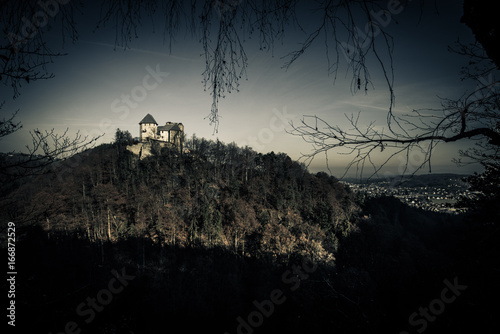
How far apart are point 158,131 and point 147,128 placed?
259cm

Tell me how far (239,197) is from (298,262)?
505 inches

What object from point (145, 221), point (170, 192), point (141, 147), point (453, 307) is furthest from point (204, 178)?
point (453, 307)

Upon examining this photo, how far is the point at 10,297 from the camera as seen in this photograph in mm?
5035

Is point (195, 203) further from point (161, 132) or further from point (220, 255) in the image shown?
point (161, 132)

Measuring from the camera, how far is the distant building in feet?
151

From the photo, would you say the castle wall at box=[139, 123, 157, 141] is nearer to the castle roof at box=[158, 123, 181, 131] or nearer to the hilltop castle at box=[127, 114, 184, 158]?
the hilltop castle at box=[127, 114, 184, 158]

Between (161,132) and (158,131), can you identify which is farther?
(161,132)

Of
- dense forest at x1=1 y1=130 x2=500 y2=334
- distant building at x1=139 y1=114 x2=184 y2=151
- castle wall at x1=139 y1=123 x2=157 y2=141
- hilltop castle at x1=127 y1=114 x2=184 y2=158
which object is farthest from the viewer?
castle wall at x1=139 y1=123 x2=157 y2=141

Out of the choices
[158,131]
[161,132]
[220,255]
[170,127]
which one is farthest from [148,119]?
[220,255]

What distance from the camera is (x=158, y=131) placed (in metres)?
48.4

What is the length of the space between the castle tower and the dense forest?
5.17m

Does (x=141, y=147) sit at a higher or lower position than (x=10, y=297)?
higher

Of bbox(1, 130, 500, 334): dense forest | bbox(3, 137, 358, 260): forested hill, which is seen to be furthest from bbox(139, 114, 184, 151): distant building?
bbox(3, 137, 358, 260): forested hill

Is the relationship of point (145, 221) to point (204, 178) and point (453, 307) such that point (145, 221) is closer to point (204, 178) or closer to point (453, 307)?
point (204, 178)
